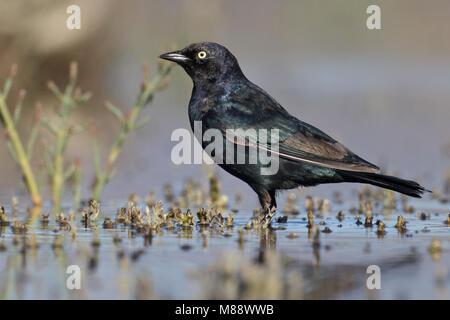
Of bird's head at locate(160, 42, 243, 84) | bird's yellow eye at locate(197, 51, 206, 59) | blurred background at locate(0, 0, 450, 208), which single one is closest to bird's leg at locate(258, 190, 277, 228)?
bird's head at locate(160, 42, 243, 84)

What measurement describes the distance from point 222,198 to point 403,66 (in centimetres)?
1064

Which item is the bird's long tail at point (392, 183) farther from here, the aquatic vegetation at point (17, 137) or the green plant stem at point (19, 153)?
the green plant stem at point (19, 153)

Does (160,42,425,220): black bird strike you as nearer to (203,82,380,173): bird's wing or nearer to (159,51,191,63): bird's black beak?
(203,82,380,173): bird's wing

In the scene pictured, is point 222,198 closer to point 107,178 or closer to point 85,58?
point 107,178

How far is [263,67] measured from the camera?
56.9ft

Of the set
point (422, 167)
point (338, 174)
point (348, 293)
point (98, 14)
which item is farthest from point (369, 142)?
point (348, 293)

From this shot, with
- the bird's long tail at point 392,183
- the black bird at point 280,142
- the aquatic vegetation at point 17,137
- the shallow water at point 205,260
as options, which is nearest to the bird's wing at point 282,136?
the black bird at point 280,142

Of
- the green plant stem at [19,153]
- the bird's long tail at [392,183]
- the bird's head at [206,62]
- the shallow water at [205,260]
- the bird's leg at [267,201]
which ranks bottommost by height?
the shallow water at [205,260]

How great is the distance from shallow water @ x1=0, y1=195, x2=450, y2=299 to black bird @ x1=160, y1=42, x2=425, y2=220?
1.15 feet

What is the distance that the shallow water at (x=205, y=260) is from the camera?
177 inches

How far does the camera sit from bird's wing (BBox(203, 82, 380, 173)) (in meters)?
6.98

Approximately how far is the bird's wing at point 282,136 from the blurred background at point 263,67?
1.88 metres

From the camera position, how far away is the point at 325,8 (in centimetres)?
1827

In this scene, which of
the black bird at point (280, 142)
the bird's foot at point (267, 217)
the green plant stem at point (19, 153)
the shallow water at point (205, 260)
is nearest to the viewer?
the shallow water at point (205, 260)
